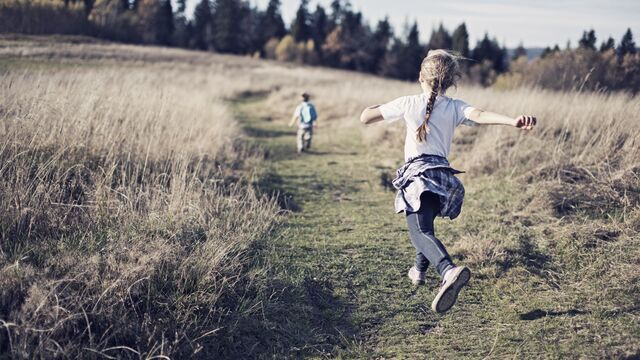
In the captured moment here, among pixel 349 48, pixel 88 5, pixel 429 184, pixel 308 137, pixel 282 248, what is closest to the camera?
pixel 429 184

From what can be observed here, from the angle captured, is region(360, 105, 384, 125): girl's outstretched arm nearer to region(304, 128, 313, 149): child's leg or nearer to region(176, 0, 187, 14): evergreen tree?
region(304, 128, 313, 149): child's leg

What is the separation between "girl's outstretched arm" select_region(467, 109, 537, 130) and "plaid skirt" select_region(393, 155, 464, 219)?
39cm

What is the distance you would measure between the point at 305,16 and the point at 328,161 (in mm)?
64490

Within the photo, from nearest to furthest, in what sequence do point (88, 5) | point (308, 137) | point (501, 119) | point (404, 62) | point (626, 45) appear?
point (501, 119) → point (626, 45) → point (308, 137) → point (88, 5) → point (404, 62)

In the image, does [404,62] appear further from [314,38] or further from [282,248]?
[282,248]

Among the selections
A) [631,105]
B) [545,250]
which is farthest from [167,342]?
[631,105]

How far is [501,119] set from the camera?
3.00 meters

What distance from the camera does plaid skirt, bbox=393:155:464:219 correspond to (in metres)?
3.23

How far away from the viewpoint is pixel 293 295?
3.58m

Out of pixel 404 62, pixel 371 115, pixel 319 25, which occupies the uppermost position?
pixel 319 25

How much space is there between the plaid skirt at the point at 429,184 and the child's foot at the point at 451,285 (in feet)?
1.71

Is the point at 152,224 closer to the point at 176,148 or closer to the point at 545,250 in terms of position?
the point at 176,148

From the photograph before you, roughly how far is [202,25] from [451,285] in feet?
210

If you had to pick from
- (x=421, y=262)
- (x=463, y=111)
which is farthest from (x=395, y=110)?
(x=421, y=262)
